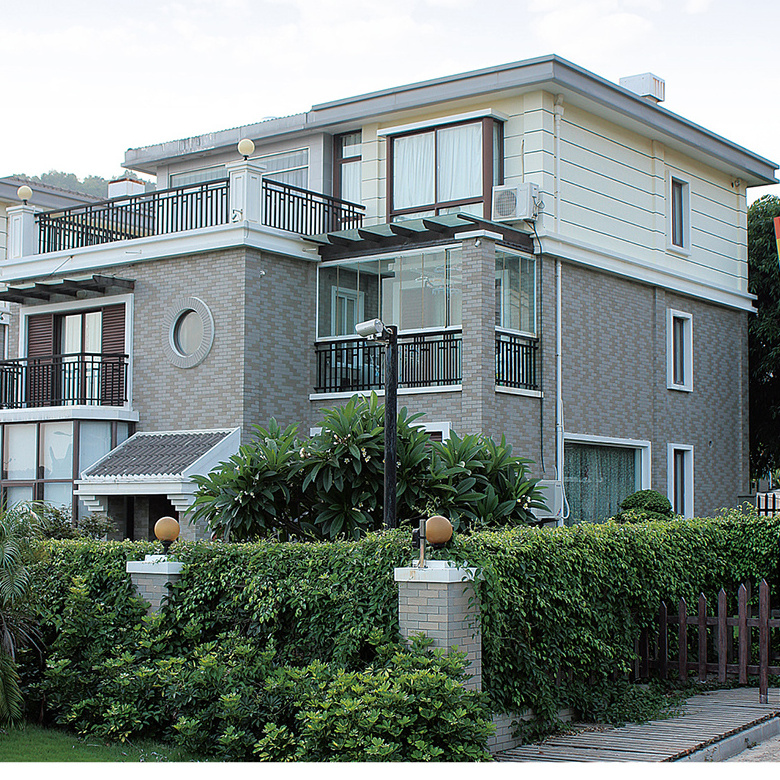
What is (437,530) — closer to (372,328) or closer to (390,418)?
(390,418)

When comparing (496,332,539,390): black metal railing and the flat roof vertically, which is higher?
the flat roof

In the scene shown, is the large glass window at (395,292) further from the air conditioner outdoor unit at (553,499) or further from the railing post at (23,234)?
the railing post at (23,234)

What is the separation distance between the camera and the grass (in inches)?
384

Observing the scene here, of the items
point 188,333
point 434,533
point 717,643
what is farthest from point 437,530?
point 188,333

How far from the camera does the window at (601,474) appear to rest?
20.6 metres

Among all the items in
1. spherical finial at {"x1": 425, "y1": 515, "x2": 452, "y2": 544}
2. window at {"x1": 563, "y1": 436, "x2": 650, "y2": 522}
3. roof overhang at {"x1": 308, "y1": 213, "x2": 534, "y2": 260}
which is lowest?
spherical finial at {"x1": 425, "y1": 515, "x2": 452, "y2": 544}

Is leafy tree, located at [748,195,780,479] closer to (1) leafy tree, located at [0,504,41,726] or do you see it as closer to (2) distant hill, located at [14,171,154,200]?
(1) leafy tree, located at [0,504,41,726]

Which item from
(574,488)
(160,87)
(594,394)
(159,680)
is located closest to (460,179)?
(594,394)

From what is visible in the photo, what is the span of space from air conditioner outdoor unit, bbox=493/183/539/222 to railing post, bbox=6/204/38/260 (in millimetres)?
9517

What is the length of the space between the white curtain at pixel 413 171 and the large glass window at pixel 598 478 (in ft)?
17.7

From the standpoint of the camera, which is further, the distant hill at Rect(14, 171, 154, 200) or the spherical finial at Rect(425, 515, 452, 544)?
the distant hill at Rect(14, 171, 154, 200)

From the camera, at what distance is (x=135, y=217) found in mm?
22500

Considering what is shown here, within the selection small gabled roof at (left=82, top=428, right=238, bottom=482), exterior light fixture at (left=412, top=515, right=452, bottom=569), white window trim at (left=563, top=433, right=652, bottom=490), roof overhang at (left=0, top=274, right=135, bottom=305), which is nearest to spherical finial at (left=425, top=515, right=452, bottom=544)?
exterior light fixture at (left=412, top=515, right=452, bottom=569)

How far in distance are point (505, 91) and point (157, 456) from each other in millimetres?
8943
